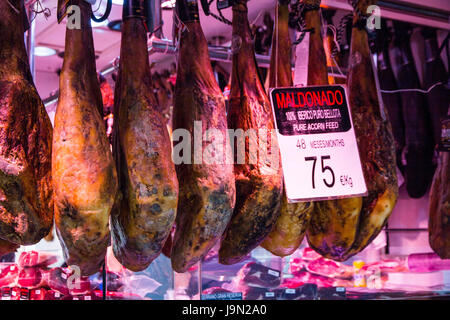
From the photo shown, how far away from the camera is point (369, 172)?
172 cm

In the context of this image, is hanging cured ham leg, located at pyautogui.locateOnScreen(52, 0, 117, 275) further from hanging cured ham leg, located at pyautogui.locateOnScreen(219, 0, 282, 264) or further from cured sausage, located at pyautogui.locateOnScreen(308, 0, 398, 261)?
cured sausage, located at pyautogui.locateOnScreen(308, 0, 398, 261)

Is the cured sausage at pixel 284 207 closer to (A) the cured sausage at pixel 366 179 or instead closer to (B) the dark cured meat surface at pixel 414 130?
(A) the cured sausage at pixel 366 179

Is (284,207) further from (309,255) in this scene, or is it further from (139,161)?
(309,255)

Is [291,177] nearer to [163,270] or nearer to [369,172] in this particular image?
[369,172]

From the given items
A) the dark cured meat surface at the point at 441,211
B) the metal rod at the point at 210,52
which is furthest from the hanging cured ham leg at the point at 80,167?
the dark cured meat surface at the point at 441,211

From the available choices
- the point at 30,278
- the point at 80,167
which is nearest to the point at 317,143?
the point at 80,167

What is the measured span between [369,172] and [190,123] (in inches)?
28.4

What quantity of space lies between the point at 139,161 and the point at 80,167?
0.47 feet

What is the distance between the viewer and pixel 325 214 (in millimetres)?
1693

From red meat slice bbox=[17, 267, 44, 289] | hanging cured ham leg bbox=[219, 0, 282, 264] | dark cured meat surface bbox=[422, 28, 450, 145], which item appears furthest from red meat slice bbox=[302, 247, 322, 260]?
hanging cured ham leg bbox=[219, 0, 282, 264]

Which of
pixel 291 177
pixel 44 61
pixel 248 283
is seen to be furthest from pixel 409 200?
pixel 44 61

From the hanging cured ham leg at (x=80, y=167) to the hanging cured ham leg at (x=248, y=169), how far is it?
44 cm
